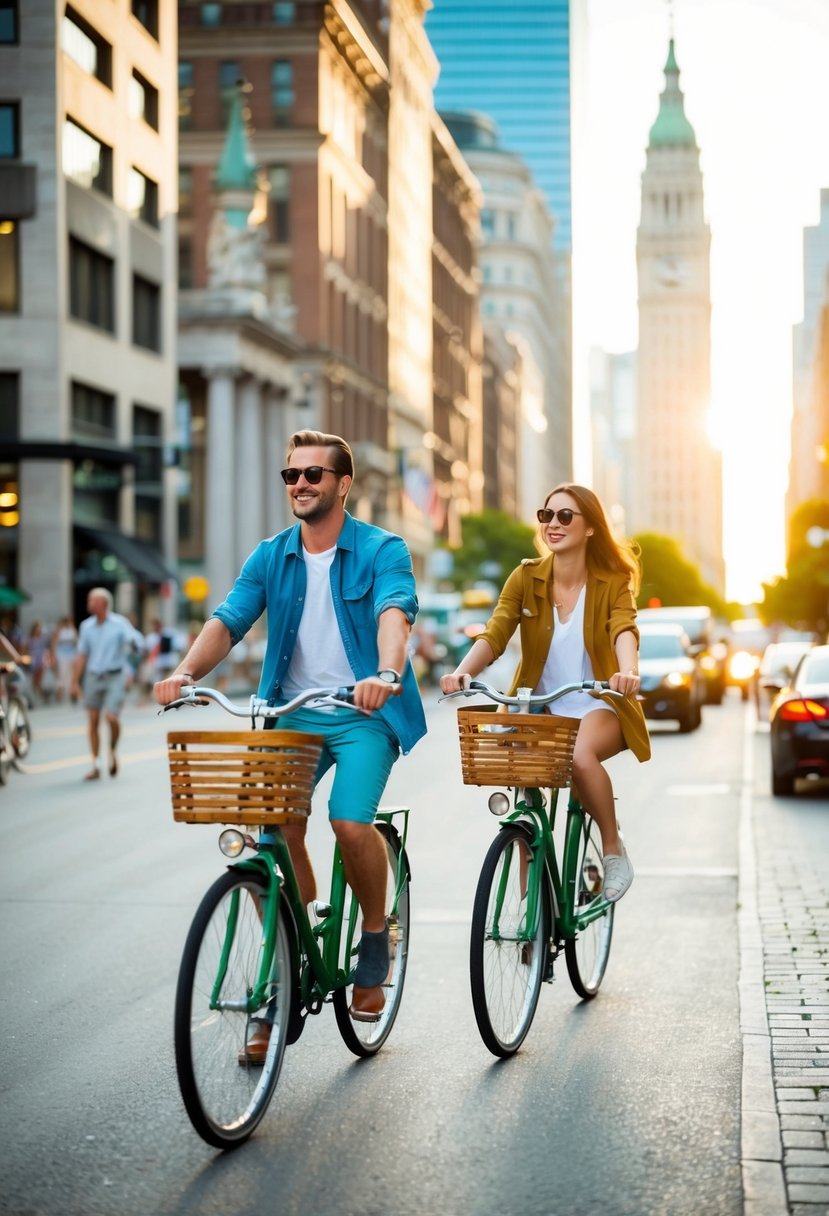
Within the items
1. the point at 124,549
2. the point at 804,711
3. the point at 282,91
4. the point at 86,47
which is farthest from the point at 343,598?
the point at 282,91

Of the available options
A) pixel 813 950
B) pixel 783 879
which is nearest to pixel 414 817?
pixel 783 879

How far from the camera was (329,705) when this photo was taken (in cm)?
552

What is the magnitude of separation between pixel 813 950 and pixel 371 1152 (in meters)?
3.56

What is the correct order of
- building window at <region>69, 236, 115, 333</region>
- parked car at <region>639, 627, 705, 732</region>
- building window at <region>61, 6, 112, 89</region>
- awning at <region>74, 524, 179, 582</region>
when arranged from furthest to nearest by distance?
awning at <region>74, 524, 179, 582</region>, building window at <region>69, 236, 115, 333</region>, building window at <region>61, 6, 112, 89</region>, parked car at <region>639, 627, 705, 732</region>

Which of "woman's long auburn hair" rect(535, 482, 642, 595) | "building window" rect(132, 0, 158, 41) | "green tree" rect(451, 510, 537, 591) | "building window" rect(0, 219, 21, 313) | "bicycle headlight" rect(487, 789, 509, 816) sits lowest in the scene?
"bicycle headlight" rect(487, 789, 509, 816)

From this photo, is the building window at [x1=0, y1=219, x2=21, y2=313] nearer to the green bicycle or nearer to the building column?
the building column

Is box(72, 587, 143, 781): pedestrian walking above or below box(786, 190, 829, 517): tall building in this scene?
below

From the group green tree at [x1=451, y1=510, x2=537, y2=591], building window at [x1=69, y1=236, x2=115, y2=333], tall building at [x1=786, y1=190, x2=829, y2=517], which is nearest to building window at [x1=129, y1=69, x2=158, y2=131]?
building window at [x1=69, y1=236, x2=115, y2=333]

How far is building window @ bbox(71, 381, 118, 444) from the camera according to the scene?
45.2 metres

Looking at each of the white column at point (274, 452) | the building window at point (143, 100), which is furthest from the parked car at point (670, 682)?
the white column at point (274, 452)

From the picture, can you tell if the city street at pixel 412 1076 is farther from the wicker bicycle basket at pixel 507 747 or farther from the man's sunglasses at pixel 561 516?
the man's sunglasses at pixel 561 516

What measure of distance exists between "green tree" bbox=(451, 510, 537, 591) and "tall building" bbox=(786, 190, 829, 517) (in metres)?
18.2

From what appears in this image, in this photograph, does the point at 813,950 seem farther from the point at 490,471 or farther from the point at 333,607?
the point at 490,471

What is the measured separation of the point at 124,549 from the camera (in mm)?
46250
